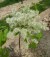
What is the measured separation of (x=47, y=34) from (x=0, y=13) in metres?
3.83

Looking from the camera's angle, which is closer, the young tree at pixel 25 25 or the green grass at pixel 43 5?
the young tree at pixel 25 25

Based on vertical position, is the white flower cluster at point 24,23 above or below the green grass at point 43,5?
above

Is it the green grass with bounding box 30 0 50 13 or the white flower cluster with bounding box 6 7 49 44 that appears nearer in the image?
the white flower cluster with bounding box 6 7 49 44

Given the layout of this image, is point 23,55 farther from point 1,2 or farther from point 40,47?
point 1,2

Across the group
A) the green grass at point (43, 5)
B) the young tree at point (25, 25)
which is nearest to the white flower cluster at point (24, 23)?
the young tree at point (25, 25)

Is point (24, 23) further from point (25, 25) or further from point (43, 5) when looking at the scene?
point (43, 5)

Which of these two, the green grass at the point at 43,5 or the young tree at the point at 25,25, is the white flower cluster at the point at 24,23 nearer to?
the young tree at the point at 25,25

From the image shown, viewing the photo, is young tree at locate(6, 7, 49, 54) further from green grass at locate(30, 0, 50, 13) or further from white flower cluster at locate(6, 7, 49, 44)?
green grass at locate(30, 0, 50, 13)

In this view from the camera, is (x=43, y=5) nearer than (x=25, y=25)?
No

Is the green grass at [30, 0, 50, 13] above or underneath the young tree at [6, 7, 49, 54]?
underneath

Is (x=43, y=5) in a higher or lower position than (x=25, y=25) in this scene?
lower

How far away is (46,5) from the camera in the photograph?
8312mm

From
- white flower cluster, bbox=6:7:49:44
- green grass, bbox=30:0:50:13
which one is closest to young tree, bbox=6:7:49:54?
white flower cluster, bbox=6:7:49:44

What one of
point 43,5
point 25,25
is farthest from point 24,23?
point 43,5
